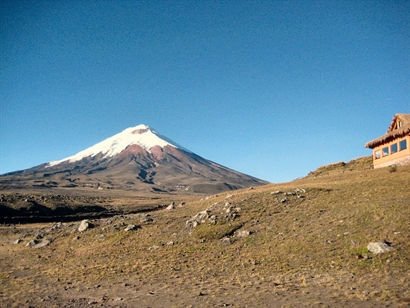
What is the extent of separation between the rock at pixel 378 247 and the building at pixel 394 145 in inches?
984

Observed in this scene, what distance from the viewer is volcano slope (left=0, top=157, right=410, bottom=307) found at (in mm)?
13688

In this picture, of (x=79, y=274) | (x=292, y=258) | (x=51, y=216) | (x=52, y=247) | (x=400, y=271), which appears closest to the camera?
(x=400, y=271)

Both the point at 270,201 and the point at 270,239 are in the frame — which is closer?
the point at 270,239

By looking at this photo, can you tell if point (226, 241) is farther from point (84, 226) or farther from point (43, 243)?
A: point (43, 243)

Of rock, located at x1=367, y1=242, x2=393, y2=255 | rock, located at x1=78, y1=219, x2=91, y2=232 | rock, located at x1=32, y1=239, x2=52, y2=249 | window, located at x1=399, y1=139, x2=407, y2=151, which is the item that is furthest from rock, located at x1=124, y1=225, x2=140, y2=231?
window, located at x1=399, y1=139, x2=407, y2=151

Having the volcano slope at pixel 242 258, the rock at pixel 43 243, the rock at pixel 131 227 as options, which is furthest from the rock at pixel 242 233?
the rock at pixel 43 243

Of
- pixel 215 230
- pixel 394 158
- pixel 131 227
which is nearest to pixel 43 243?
pixel 131 227

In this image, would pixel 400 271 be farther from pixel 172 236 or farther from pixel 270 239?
pixel 172 236

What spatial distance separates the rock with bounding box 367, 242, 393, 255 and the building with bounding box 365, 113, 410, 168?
984 inches

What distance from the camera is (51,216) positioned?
210 feet

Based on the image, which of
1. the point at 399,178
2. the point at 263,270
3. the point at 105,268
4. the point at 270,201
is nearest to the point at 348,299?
the point at 263,270

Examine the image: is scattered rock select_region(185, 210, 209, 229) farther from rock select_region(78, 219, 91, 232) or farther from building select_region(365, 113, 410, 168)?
building select_region(365, 113, 410, 168)

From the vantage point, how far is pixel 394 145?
3938 cm

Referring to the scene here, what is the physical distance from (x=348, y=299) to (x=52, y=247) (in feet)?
84.9
